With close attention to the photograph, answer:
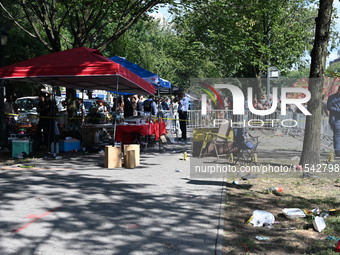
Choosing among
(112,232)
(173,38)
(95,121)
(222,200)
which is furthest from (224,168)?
(173,38)

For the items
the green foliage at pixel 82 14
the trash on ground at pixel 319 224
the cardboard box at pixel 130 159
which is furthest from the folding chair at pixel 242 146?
the green foliage at pixel 82 14

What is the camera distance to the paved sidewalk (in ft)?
17.7

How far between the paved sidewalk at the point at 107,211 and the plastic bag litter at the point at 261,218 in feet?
1.76

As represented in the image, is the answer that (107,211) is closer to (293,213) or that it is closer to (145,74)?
(293,213)

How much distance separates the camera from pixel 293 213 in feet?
22.2

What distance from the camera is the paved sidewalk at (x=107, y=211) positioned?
539 centimetres

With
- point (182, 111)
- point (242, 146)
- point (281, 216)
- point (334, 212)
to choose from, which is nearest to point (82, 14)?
point (182, 111)

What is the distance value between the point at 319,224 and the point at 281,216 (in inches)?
33.2

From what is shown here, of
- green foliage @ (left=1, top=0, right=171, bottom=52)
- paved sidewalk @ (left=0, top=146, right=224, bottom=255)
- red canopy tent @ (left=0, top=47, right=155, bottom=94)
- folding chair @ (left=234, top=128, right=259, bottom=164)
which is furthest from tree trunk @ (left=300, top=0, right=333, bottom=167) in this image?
green foliage @ (left=1, top=0, right=171, bottom=52)

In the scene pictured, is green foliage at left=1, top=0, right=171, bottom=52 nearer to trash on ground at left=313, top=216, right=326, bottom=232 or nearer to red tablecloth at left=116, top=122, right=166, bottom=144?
red tablecloth at left=116, top=122, right=166, bottom=144

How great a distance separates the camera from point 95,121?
17672 millimetres

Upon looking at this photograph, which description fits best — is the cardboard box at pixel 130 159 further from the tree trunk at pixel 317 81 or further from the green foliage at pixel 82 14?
the green foliage at pixel 82 14

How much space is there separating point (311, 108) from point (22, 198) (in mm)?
6563

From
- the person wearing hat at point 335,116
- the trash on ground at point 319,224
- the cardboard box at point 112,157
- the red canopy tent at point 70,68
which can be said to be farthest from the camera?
the person wearing hat at point 335,116
